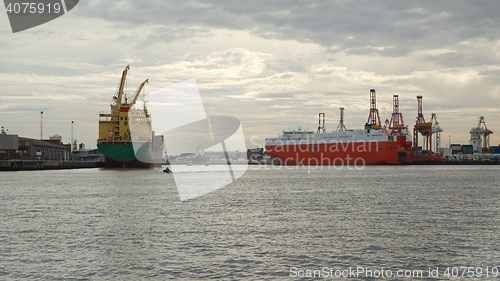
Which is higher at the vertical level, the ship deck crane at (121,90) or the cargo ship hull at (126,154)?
the ship deck crane at (121,90)

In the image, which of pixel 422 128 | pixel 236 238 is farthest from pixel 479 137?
pixel 236 238

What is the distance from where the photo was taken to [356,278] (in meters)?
14.5

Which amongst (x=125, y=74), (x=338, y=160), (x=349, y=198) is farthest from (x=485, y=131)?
(x=349, y=198)

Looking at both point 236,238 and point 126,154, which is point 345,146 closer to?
point 126,154

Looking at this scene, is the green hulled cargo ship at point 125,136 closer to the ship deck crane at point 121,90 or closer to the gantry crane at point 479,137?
the ship deck crane at point 121,90

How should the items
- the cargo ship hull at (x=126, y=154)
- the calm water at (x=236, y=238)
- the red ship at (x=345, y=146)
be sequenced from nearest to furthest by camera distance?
the calm water at (x=236, y=238), the cargo ship hull at (x=126, y=154), the red ship at (x=345, y=146)

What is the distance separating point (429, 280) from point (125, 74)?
8871 cm

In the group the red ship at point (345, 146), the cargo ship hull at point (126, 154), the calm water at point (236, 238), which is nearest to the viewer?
the calm water at point (236, 238)

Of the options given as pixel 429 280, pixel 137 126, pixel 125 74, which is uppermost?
pixel 125 74

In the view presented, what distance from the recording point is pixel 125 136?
8688 cm

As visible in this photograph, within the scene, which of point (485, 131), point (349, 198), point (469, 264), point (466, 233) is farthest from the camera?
point (485, 131)

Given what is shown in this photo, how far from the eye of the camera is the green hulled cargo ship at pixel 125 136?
86.1m

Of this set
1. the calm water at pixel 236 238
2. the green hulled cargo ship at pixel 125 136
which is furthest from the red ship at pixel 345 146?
the calm water at pixel 236 238

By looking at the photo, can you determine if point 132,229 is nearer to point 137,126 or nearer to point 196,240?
point 196,240
